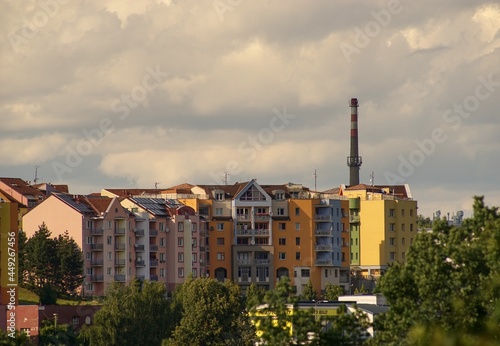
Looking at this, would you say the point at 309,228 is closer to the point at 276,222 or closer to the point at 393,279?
the point at 276,222

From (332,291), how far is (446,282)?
11283 centimetres

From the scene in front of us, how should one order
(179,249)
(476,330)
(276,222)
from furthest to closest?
(276,222) < (179,249) < (476,330)

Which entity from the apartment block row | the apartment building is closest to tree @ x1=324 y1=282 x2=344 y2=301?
the apartment block row

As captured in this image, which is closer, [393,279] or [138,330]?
[393,279]

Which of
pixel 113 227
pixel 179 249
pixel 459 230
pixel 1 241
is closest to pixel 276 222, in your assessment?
pixel 179 249

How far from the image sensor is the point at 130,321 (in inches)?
4638

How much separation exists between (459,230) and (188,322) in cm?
6228

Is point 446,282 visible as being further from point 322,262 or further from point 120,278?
point 322,262

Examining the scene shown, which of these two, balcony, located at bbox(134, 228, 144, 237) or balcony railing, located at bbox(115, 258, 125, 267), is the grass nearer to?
balcony railing, located at bbox(115, 258, 125, 267)

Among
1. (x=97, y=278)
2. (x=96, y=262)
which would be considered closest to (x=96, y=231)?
(x=96, y=262)

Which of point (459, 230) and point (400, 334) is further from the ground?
point (459, 230)

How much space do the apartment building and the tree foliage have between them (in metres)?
54.1

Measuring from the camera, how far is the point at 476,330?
51.2m

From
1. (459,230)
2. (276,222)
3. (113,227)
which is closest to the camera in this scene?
(459,230)
